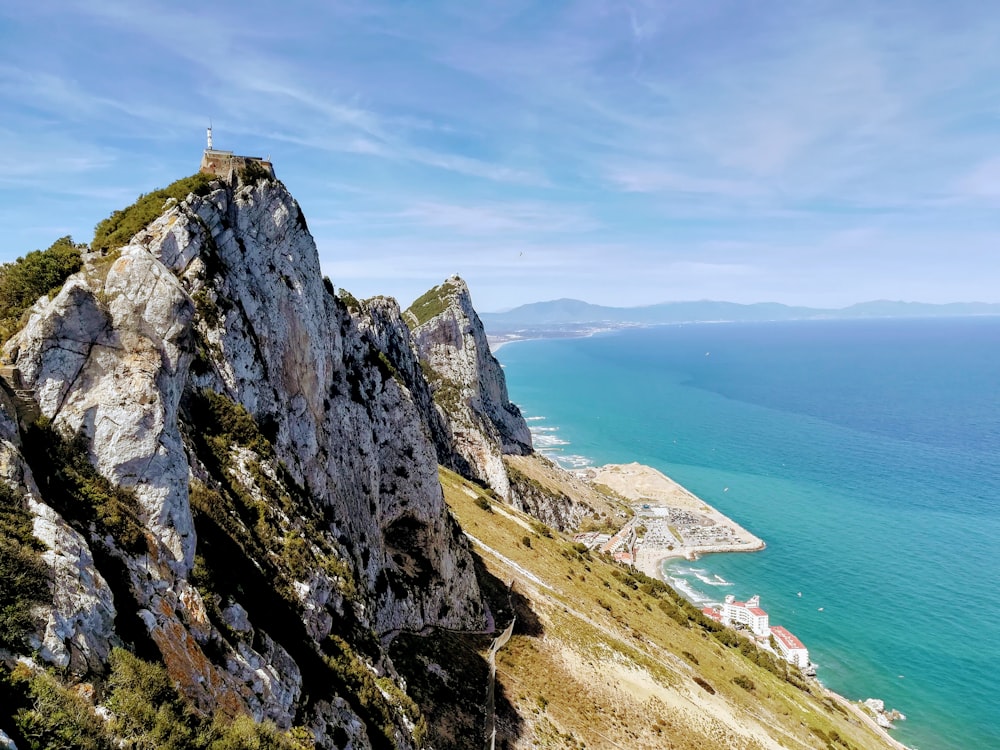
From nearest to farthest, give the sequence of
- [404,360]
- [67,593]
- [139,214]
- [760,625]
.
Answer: [67,593]
[139,214]
[404,360]
[760,625]

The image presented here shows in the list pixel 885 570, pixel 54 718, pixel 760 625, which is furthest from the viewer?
pixel 885 570

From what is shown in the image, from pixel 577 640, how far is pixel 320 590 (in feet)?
103

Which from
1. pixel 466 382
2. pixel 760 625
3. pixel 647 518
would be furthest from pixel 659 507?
pixel 466 382

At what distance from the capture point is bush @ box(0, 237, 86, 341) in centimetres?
1884

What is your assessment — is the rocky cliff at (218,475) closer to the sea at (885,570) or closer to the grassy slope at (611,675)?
the grassy slope at (611,675)

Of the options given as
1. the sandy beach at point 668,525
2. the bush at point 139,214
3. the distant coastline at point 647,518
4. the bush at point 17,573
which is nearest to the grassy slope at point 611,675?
the distant coastline at point 647,518

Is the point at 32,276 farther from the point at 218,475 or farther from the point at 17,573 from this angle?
the point at 17,573

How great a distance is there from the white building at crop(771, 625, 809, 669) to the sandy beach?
26.9 meters

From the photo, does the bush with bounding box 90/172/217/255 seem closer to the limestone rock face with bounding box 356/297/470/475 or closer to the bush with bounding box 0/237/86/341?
the bush with bounding box 0/237/86/341

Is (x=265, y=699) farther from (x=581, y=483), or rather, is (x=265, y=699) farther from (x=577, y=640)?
(x=581, y=483)

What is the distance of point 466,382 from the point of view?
137625 millimetres

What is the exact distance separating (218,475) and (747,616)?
4003 inches

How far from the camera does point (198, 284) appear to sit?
27.1 metres

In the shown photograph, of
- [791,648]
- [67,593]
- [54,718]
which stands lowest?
[791,648]
